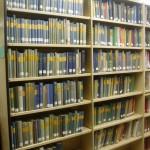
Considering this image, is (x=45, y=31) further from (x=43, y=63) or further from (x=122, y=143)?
(x=122, y=143)

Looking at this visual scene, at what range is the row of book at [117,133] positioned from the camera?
9.49ft

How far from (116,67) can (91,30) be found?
643 mm

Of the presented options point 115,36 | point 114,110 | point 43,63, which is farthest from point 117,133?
point 43,63

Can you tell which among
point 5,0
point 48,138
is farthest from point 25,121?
point 5,0

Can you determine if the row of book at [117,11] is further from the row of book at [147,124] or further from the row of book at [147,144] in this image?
the row of book at [147,144]

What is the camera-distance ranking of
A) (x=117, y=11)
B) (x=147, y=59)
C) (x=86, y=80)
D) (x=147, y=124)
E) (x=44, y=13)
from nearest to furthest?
(x=44, y=13) < (x=86, y=80) < (x=117, y=11) < (x=147, y=59) < (x=147, y=124)

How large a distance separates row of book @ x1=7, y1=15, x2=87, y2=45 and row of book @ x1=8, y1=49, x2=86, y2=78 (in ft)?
0.38

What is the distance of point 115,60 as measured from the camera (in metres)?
2.95

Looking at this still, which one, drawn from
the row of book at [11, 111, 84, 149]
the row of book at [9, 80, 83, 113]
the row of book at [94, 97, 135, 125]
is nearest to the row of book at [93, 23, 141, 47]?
the row of book at [9, 80, 83, 113]

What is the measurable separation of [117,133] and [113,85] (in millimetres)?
676

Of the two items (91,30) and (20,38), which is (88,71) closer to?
(91,30)

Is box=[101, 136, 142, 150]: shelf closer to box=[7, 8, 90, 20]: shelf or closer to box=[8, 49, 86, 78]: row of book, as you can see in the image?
box=[8, 49, 86, 78]: row of book

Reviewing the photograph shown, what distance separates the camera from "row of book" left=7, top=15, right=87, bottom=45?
2.09 metres

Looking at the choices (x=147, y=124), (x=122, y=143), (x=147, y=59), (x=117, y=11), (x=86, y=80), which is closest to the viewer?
(x=86, y=80)
